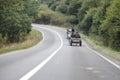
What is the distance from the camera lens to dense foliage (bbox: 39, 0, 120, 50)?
56647mm

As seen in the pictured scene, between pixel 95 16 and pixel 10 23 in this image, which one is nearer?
pixel 10 23

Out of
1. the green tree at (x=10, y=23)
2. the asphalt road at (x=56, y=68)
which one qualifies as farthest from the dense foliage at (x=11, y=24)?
the asphalt road at (x=56, y=68)

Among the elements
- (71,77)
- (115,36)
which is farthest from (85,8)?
(71,77)

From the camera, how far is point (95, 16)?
244 feet

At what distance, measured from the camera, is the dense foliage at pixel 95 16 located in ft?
186

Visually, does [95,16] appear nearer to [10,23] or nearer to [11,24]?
[11,24]

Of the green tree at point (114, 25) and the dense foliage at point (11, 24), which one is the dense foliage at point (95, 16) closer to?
the green tree at point (114, 25)

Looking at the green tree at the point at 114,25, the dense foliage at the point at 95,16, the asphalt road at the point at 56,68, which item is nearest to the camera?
the asphalt road at the point at 56,68

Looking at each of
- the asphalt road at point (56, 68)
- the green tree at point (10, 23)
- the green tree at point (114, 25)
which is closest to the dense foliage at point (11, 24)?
the green tree at point (10, 23)

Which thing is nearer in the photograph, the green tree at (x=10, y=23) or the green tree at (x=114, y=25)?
the green tree at (x=10, y=23)

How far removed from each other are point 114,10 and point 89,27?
3120cm

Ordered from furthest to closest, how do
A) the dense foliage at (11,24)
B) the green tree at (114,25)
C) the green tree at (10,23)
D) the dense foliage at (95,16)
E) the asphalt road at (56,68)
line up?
the dense foliage at (95,16) < the green tree at (114,25) < the dense foliage at (11,24) < the green tree at (10,23) < the asphalt road at (56,68)

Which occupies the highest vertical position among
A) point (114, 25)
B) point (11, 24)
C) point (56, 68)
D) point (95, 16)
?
point (95, 16)

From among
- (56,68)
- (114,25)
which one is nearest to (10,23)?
(114,25)
